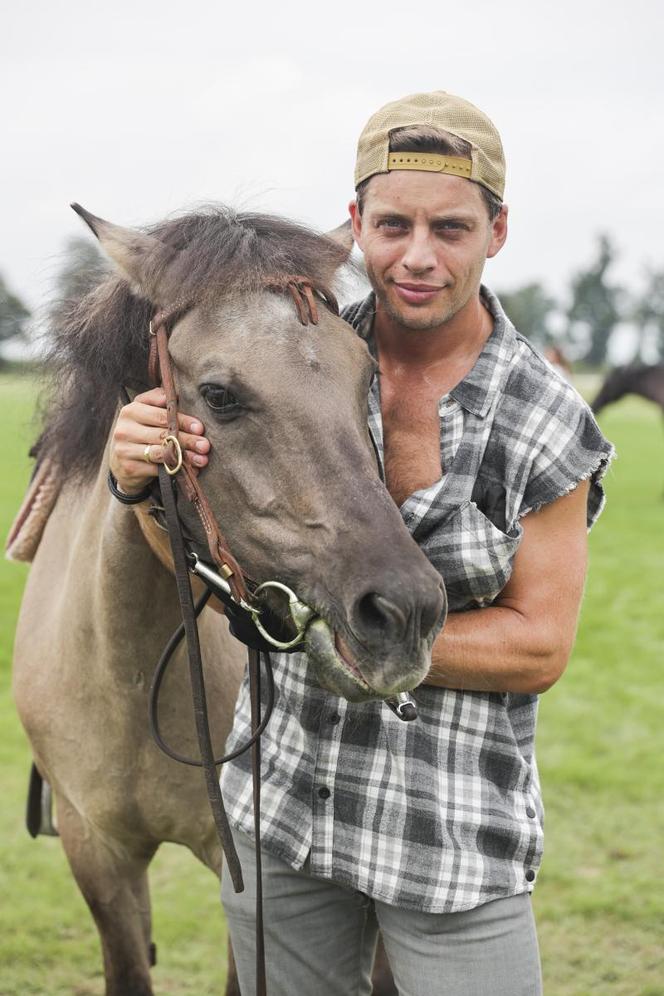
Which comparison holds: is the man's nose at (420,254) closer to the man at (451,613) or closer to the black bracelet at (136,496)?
the man at (451,613)

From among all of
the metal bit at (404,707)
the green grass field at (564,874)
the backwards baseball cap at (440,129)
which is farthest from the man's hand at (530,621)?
the green grass field at (564,874)

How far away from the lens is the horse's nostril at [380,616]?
170 cm

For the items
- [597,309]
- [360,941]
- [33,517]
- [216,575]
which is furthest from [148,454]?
[597,309]

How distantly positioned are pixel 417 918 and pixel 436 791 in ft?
0.87

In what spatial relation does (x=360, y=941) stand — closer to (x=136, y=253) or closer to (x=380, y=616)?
(x=380, y=616)

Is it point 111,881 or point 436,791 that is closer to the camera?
point 436,791

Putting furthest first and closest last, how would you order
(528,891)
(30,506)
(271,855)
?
(30,506) < (271,855) < (528,891)

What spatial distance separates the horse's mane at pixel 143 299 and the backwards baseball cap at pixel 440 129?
0.77ft

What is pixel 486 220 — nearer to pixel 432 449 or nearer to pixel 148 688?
pixel 432 449

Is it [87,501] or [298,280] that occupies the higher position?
[298,280]

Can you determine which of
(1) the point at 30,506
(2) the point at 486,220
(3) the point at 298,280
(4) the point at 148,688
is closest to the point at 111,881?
(4) the point at 148,688

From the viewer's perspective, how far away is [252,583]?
2004mm

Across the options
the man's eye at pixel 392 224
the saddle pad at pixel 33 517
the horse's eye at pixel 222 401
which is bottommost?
the saddle pad at pixel 33 517

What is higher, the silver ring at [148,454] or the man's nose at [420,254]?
the man's nose at [420,254]
